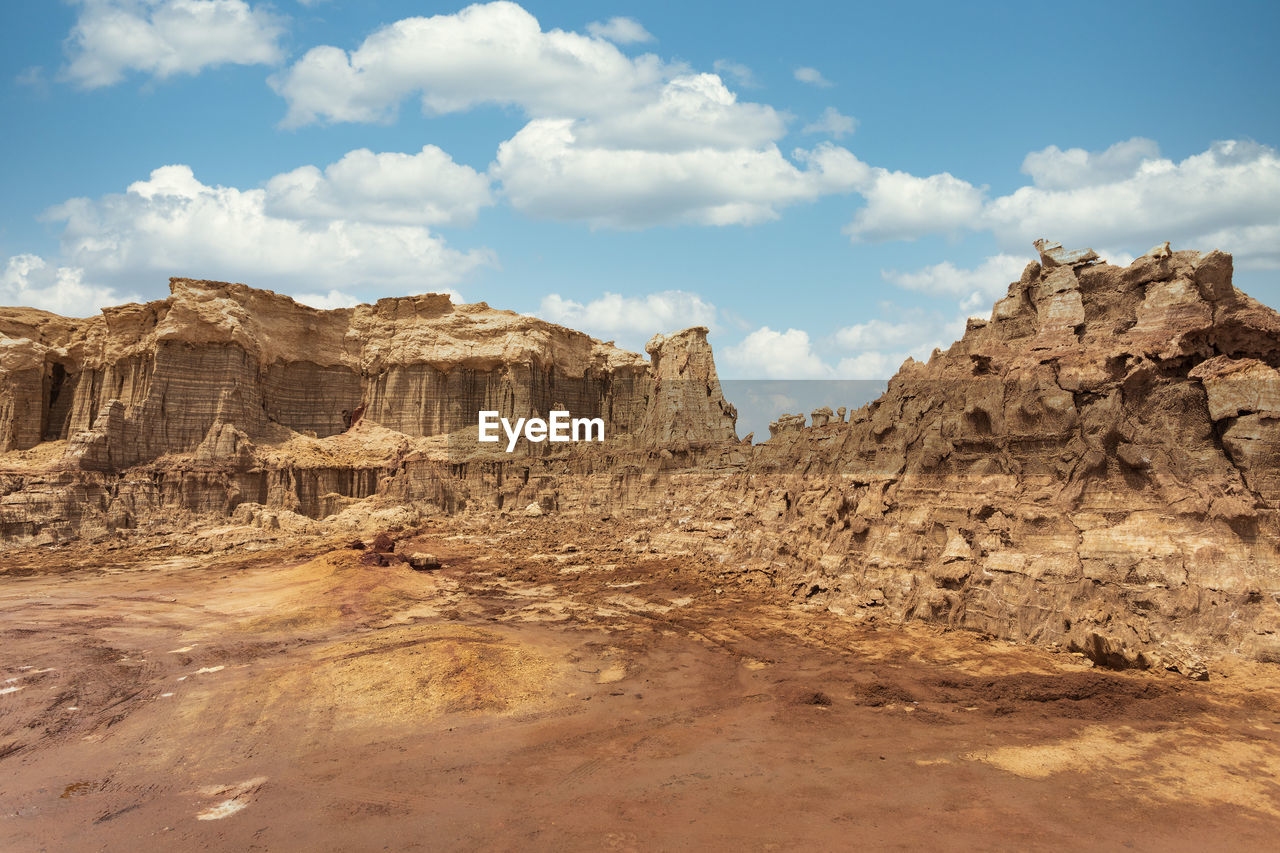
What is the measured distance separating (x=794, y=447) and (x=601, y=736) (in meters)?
18.2

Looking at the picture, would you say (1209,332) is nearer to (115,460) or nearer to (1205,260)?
(1205,260)

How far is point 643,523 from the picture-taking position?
35.2 meters

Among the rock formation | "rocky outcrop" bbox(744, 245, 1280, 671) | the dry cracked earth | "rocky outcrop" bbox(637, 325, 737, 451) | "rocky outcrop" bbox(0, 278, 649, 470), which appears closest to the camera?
the dry cracked earth

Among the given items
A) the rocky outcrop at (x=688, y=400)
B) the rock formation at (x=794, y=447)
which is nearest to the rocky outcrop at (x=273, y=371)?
the rock formation at (x=794, y=447)

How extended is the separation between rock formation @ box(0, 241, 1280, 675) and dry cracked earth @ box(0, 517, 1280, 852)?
1.77m

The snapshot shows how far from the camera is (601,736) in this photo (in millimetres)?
10852

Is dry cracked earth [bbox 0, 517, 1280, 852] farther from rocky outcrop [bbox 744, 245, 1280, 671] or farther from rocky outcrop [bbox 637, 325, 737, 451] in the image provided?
rocky outcrop [bbox 637, 325, 737, 451]

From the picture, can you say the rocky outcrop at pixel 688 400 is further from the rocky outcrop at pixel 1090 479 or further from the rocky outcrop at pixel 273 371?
the rocky outcrop at pixel 1090 479

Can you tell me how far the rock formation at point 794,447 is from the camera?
45.2 feet

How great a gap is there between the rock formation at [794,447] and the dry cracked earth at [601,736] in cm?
177

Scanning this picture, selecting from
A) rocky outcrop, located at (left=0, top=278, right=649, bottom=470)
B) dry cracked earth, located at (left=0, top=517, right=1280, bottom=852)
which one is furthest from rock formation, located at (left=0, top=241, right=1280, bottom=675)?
dry cracked earth, located at (left=0, top=517, right=1280, bottom=852)

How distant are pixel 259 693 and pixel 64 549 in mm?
25218

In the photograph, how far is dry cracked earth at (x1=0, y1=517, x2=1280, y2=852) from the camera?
8.00 metres

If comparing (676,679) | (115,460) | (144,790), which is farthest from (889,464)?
(115,460)
